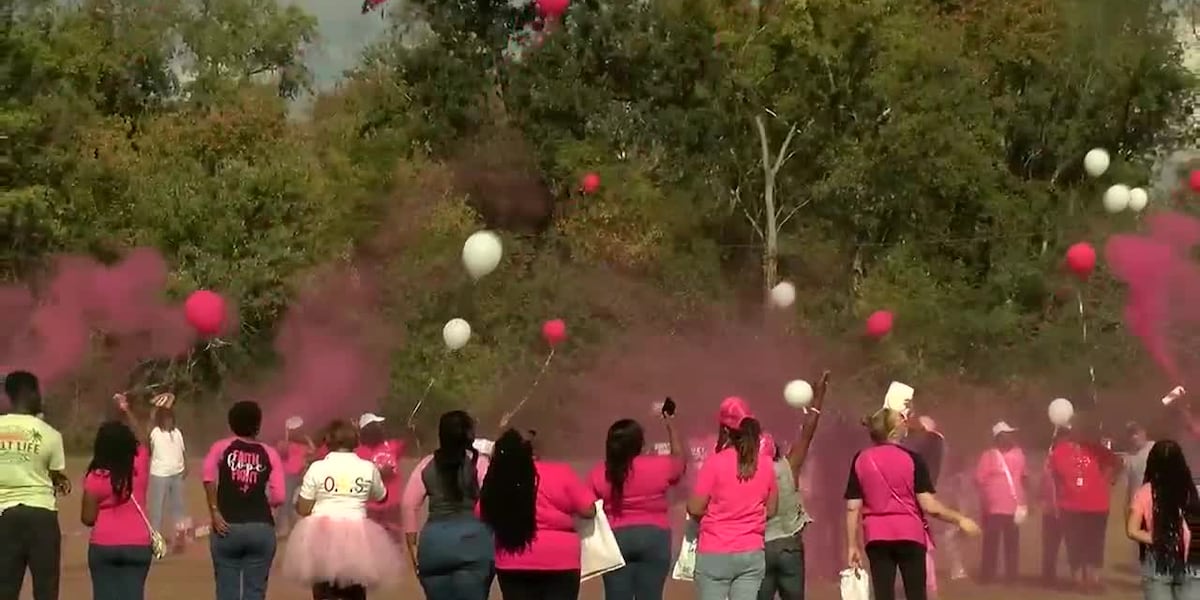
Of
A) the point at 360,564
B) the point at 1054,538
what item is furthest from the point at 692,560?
the point at 1054,538

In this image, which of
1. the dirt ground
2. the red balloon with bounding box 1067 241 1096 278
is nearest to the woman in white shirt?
the dirt ground

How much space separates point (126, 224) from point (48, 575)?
36.2 meters

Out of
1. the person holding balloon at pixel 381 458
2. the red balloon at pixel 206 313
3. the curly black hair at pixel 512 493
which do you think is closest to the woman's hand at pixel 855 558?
the curly black hair at pixel 512 493

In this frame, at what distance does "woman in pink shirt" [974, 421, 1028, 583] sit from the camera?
16.5m

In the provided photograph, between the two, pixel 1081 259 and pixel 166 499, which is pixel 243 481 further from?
pixel 1081 259

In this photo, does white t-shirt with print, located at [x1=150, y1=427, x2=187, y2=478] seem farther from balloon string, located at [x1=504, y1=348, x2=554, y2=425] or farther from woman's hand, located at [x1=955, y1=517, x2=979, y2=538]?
balloon string, located at [x1=504, y1=348, x2=554, y2=425]

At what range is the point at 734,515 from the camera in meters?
9.52

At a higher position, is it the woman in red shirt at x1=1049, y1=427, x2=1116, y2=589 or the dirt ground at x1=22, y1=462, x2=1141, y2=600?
the woman in red shirt at x1=1049, y1=427, x2=1116, y2=589

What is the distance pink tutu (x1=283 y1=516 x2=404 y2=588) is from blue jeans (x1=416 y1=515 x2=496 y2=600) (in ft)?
2.51

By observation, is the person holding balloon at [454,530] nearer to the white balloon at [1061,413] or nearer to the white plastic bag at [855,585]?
the white plastic bag at [855,585]

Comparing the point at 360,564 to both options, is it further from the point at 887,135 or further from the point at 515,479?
the point at 887,135

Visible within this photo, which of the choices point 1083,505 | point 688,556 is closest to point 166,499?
point 688,556

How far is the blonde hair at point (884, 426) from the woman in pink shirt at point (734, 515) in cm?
85

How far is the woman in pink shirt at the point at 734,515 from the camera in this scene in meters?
9.53
